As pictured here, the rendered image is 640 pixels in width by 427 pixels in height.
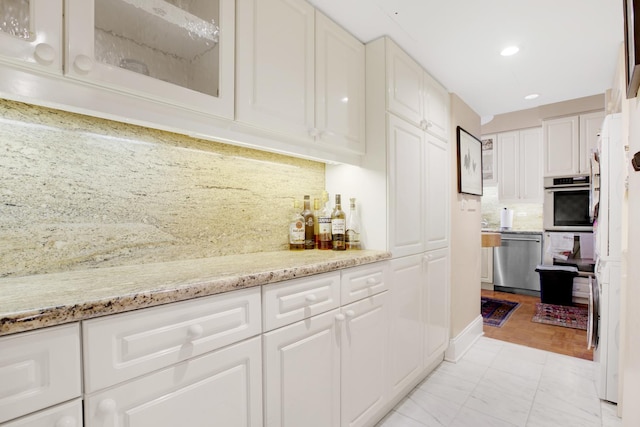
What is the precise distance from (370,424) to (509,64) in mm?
2471

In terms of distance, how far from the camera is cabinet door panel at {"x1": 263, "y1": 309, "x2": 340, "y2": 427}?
3.54ft

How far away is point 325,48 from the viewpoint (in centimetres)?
158

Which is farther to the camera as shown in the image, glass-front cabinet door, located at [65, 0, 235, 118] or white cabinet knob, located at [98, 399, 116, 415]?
glass-front cabinet door, located at [65, 0, 235, 118]

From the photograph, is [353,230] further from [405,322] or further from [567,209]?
[567,209]

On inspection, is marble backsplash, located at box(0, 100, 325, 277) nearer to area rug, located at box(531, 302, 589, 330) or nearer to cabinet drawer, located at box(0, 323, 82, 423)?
cabinet drawer, located at box(0, 323, 82, 423)

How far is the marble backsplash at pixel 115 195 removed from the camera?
99 cm

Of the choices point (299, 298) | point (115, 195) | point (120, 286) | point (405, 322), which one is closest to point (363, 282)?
point (299, 298)

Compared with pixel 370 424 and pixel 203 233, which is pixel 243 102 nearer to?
pixel 203 233

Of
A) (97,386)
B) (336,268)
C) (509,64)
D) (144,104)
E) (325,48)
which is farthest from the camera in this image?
(509,64)

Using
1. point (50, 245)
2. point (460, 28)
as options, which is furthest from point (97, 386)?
point (460, 28)

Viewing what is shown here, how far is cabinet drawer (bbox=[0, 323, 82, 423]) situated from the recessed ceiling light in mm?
2493

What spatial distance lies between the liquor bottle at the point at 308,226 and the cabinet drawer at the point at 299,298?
0.49 m

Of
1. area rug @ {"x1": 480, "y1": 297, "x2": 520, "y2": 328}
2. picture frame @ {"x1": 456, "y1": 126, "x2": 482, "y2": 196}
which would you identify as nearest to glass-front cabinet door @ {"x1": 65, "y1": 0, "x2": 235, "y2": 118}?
picture frame @ {"x1": 456, "y1": 126, "x2": 482, "y2": 196}

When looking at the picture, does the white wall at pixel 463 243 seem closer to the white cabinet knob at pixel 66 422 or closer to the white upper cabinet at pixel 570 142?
the white upper cabinet at pixel 570 142
